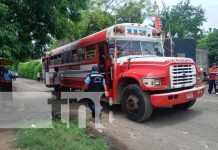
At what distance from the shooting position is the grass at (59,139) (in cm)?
615

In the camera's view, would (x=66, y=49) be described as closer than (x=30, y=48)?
No

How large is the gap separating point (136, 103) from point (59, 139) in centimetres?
271

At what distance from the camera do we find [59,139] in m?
6.56

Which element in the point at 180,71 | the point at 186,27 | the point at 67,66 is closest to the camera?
the point at 180,71

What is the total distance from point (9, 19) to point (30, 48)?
1.09 m

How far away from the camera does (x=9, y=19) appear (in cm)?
874

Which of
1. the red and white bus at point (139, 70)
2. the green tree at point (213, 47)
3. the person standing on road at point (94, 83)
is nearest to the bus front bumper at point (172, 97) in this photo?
the red and white bus at point (139, 70)

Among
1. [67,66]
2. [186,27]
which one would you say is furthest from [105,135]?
[186,27]

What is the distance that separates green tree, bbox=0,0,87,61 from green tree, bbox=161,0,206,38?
30642 millimetres

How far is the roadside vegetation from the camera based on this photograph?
36.8m

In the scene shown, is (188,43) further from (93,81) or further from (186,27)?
(186,27)

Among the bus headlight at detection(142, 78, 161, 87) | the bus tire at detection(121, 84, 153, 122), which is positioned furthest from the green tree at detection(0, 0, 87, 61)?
the bus headlight at detection(142, 78, 161, 87)

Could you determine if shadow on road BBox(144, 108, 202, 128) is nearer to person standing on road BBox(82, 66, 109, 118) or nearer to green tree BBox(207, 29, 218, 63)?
person standing on road BBox(82, 66, 109, 118)

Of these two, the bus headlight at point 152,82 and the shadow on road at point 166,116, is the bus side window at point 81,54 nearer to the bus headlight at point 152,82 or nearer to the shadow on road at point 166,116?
the shadow on road at point 166,116
